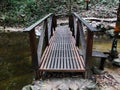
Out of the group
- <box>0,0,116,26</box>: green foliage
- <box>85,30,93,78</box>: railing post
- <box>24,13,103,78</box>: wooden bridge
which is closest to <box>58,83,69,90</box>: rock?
<box>24,13,103,78</box>: wooden bridge

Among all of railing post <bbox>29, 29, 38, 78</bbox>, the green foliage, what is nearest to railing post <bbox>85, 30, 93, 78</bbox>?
railing post <bbox>29, 29, 38, 78</bbox>

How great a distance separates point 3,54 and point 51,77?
4.63 m

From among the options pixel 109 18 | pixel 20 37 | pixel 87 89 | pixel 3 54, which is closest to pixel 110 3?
pixel 109 18

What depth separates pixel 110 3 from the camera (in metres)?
17.2

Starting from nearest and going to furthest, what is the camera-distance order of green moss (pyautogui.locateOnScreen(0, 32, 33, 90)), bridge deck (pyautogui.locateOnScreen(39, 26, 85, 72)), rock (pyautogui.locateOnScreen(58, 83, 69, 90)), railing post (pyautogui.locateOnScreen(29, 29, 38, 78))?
rock (pyautogui.locateOnScreen(58, 83, 69, 90)) → railing post (pyautogui.locateOnScreen(29, 29, 38, 78)) → bridge deck (pyautogui.locateOnScreen(39, 26, 85, 72)) → green moss (pyautogui.locateOnScreen(0, 32, 33, 90))

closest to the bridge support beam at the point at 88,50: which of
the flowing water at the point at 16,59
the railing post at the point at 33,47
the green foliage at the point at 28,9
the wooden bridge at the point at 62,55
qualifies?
the wooden bridge at the point at 62,55

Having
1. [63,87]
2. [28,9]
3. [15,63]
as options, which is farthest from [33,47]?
[28,9]

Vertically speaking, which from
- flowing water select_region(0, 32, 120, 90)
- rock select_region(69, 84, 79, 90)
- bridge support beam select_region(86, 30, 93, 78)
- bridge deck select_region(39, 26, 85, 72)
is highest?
bridge support beam select_region(86, 30, 93, 78)

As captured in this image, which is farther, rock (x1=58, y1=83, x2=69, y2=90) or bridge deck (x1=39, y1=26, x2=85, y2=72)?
bridge deck (x1=39, y1=26, x2=85, y2=72)

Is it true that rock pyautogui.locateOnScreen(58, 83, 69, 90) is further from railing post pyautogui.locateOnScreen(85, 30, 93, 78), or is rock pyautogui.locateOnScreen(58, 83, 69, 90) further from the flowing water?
the flowing water

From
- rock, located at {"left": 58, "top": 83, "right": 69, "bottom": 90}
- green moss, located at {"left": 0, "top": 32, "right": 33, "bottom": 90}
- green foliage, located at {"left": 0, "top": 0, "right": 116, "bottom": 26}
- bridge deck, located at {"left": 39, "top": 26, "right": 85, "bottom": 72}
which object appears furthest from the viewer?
green foliage, located at {"left": 0, "top": 0, "right": 116, "bottom": 26}

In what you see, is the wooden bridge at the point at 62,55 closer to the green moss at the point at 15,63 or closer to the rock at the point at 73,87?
the rock at the point at 73,87

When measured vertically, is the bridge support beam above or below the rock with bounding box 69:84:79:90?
above

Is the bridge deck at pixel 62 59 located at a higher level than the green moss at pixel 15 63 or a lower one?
higher
